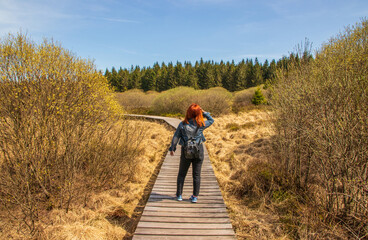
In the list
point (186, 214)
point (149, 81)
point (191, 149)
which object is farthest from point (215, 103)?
point (149, 81)

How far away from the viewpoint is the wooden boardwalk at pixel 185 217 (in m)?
3.13

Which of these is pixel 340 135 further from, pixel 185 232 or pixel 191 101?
pixel 191 101

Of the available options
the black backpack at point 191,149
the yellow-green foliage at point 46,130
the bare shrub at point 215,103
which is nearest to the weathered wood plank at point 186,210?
the black backpack at point 191,149

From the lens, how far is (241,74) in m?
54.1

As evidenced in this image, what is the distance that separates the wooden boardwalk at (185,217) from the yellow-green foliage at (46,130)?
1999 millimetres

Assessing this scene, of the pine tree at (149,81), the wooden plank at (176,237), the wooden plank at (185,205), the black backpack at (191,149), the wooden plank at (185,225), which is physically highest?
the pine tree at (149,81)

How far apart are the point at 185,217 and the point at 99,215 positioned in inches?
88.3

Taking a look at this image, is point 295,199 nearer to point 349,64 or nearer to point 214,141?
point 349,64

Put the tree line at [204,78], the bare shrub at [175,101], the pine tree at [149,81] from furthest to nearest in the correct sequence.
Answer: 1. the pine tree at [149,81]
2. the tree line at [204,78]
3. the bare shrub at [175,101]

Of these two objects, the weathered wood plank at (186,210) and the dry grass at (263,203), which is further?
the weathered wood plank at (186,210)

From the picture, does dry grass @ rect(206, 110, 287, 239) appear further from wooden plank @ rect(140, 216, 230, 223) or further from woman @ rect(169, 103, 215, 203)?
woman @ rect(169, 103, 215, 203)

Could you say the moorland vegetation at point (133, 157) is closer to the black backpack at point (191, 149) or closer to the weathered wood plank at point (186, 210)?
the weathered wood plank at point (186, 210)

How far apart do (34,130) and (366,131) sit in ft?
19.4

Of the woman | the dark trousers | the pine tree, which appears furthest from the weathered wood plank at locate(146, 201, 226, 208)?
the pine tree
